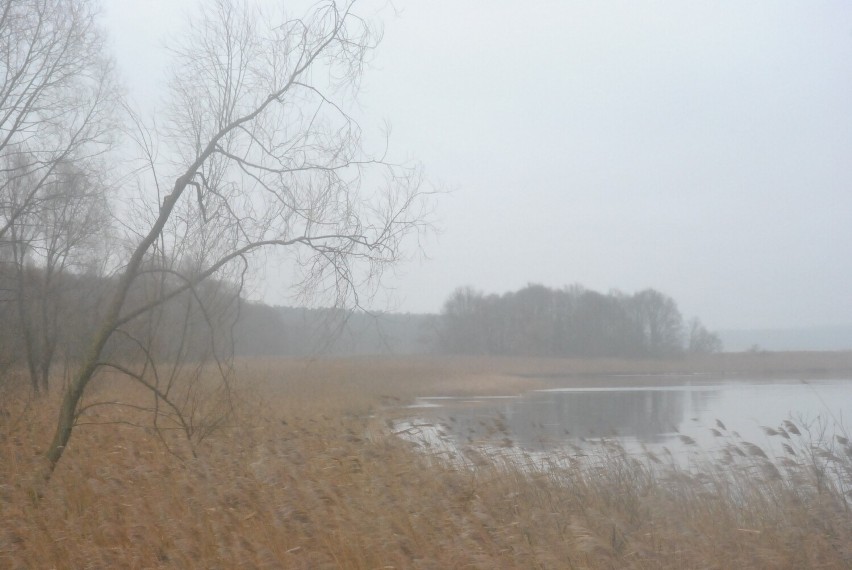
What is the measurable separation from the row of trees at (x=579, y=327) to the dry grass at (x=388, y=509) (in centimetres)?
4233

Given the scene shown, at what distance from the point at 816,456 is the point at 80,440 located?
7.98 meters

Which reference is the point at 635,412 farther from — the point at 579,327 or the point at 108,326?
the point at 579,327

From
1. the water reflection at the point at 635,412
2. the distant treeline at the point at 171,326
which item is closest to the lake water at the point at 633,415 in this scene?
the water reflection at the point at 635,412

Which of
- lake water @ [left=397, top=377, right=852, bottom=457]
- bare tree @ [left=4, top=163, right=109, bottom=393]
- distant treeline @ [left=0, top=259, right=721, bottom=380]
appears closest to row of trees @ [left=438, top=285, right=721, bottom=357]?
distant treeline @ [left=0, top=259, right=721, bottom=380]

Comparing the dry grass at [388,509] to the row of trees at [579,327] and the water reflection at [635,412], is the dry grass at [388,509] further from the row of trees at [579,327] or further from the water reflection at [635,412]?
the row of trees at [579,327]

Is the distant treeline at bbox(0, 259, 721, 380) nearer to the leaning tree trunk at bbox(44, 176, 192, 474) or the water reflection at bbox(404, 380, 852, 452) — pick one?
the leaning tree trunk at bbox(44, 176, 192, 474)

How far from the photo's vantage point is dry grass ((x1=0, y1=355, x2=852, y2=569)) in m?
5.53

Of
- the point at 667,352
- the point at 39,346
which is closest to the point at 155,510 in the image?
the point at 39,346

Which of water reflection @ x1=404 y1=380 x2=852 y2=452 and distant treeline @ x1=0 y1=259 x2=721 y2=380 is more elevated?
distant treeline @ x1=0 y1=259 x2=721 y2=380

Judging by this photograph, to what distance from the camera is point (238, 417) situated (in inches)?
446

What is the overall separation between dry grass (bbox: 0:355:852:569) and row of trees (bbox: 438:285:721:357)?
42329 millimetres

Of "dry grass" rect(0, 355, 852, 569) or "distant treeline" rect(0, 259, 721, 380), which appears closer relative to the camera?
"dry grass" rect(0, 355, 852, 569)

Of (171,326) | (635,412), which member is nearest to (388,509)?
(171,326)

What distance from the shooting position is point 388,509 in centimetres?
633
